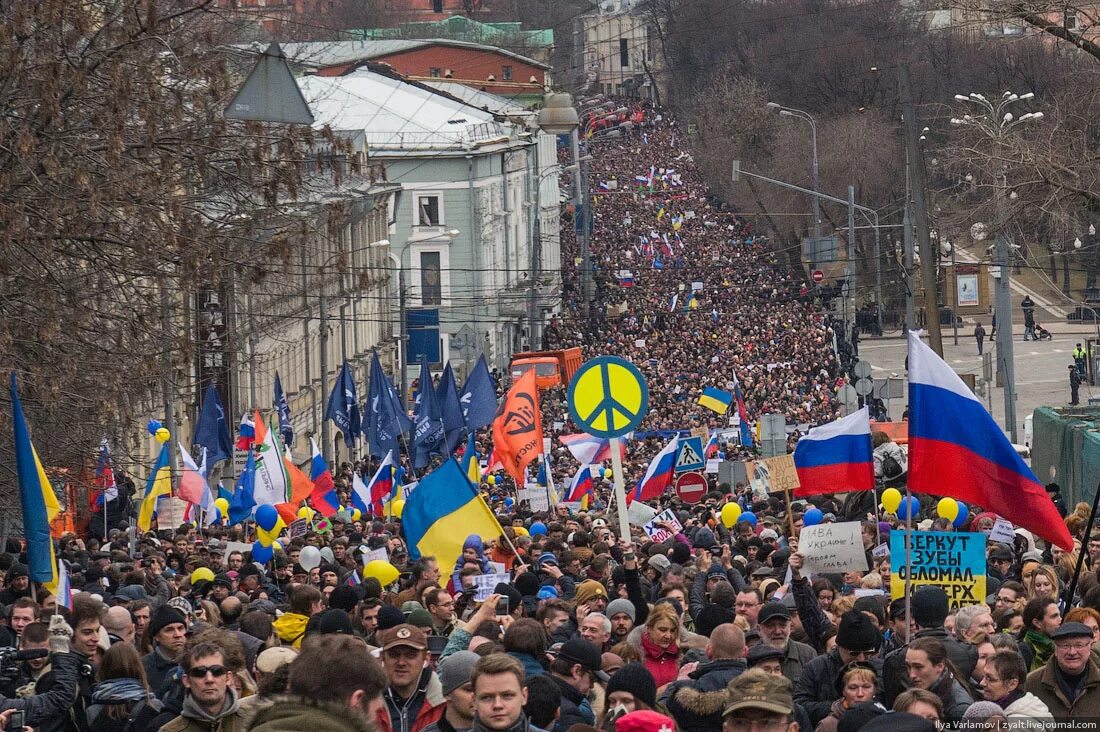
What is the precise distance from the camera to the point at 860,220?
76938mm

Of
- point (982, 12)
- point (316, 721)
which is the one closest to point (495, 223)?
point (982, 12)

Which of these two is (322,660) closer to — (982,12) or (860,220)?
(982,12)

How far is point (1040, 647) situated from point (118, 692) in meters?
4.17

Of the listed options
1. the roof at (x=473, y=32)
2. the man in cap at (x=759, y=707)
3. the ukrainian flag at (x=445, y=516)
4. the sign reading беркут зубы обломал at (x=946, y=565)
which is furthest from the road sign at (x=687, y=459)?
the roof at (x=473, y=32)

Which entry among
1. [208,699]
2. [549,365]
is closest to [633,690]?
[208,699]

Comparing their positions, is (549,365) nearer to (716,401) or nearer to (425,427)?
(716,401)

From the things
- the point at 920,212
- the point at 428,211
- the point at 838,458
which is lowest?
the point at 838,458

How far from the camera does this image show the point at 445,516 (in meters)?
13.9

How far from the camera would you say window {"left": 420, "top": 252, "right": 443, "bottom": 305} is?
227 feet

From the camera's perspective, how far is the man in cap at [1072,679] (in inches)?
338

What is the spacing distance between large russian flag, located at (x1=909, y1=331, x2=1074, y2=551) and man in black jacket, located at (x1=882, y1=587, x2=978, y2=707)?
65 cm

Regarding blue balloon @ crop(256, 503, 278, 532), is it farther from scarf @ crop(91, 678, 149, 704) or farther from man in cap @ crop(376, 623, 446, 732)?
man in cap @ crop(376, 623, 446, 732)

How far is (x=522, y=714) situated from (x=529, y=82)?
341 ft

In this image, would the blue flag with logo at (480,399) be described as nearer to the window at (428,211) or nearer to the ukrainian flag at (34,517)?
the ukrainian flag at (34,517)
